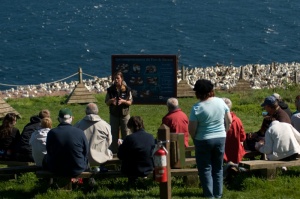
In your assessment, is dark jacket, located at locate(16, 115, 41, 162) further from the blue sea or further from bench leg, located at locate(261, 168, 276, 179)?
the blue sea

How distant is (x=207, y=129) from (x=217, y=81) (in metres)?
24.5

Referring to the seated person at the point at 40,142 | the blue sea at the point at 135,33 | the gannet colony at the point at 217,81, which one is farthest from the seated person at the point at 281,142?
the blue sea at the point at 135,33

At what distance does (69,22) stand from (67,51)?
17.8 m

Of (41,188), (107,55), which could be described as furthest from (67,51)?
(41,188)

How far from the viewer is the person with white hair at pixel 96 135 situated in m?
11.7

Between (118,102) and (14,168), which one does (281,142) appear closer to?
(118,102)

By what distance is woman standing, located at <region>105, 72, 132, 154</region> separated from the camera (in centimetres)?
1380

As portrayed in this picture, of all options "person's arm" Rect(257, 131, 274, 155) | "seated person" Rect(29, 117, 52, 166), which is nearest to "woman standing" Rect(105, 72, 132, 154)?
"seated person" Rect(29, 117, 52, 166)

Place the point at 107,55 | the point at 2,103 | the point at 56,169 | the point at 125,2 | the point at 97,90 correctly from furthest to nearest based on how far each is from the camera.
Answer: the point at 125,2, the point at 107,55, the point at 97,90, the point at 2,103, the point at 56,169

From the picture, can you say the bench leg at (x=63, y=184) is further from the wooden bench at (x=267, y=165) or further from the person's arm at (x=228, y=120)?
the wooden bench at (x=267, y=165)

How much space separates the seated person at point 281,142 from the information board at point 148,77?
4262 millimetres

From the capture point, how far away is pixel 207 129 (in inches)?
397

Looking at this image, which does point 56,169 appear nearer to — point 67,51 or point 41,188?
point 41,188

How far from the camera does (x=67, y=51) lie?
230ft
